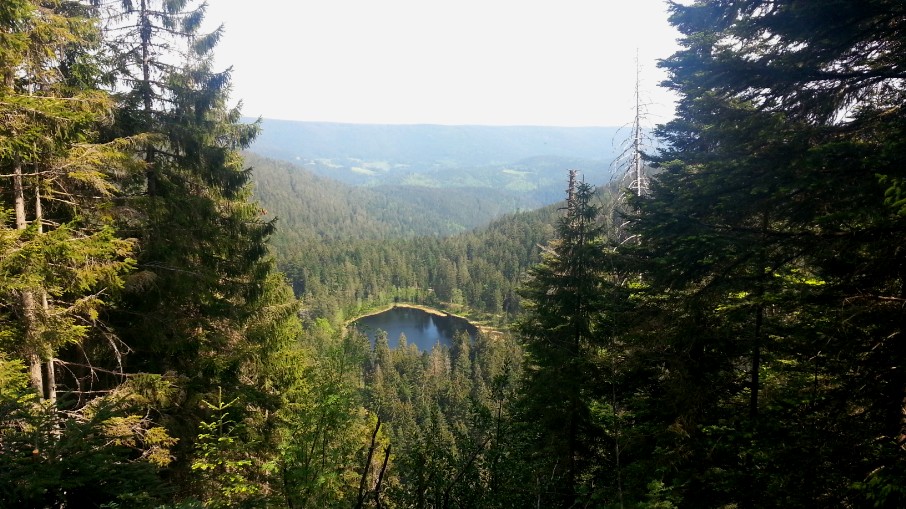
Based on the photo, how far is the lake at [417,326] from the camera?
80.0 m

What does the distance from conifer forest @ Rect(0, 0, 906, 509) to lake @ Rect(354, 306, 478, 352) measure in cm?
7011

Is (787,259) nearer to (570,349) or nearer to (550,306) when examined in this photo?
(570,349)

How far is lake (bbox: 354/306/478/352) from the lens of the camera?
79988mm

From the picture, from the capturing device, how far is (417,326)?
295 ft

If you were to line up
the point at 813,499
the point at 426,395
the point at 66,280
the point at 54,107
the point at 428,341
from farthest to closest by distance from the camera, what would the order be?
the point at 428,341 → the point at 426,395 → the point at 66,280 → the point at 54,107 → the point at 813,499

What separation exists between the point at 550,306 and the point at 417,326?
83.4 m

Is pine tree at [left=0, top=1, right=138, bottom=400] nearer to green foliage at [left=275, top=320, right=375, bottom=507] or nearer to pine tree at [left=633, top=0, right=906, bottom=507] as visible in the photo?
green foliage at [left=275, top=320, right=375, bottom=507]

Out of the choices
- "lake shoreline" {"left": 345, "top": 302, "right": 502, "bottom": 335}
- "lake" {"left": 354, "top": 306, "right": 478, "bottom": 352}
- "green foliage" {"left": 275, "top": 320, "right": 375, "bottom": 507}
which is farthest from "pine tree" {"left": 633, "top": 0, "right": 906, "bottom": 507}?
"lake shoreline" {"left": 345, "top": 302, "right": 502, "bottom": 335}

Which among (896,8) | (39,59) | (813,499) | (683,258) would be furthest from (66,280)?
(896,8)

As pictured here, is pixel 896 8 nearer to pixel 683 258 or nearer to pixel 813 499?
pixel 683 258

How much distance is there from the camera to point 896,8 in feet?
13.0

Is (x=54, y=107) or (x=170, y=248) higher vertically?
(x=54, y=107)

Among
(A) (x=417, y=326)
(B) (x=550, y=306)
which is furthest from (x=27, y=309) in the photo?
(A) (x=417, y=326)

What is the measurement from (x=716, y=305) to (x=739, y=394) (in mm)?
1666
